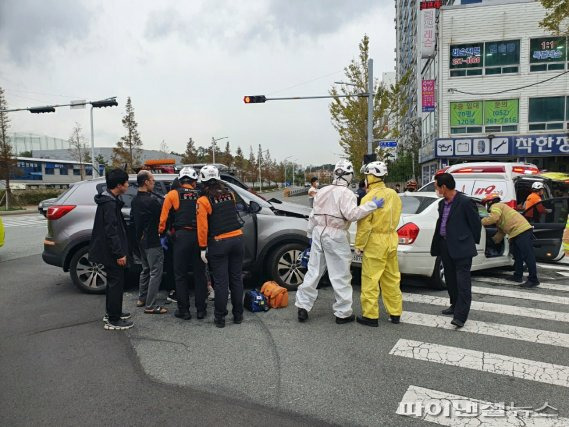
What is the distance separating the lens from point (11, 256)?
10.1m

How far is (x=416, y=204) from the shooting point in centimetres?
664

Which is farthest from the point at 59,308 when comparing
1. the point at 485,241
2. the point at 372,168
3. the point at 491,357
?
the point at 485,241

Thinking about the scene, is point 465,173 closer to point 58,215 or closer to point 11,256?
point 58,215

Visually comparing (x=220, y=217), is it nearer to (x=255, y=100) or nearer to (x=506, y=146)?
(x=255, y=100)

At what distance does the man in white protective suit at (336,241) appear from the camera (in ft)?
15.9

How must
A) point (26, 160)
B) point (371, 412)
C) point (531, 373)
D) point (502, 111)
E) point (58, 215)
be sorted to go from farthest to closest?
1. point (26, 160)
2. point (502, 111)
3. point (58, 215)
4. point (531, 373)
5. point (371, 412)

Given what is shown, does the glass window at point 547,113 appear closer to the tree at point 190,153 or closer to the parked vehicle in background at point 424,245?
the parked vehicle in background at point 424,245

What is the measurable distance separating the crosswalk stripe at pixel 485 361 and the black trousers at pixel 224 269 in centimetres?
188

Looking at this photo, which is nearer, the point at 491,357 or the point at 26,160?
the point at 491,357

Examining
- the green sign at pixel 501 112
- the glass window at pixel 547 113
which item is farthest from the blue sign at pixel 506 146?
the green sign at pixel 501 112

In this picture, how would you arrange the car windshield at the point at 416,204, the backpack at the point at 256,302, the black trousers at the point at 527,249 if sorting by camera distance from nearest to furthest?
the backpack at the point at 256,302 → the car windshield at the point at 416,204 → the black trousers at the point at 527,249

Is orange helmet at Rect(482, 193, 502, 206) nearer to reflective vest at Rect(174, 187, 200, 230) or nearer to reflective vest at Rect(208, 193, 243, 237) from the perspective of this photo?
reflective vest at Rect(208, 193, 243, 237)

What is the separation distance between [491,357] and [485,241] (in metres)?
3.37

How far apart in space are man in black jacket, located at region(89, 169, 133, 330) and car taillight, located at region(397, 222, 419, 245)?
367cm
